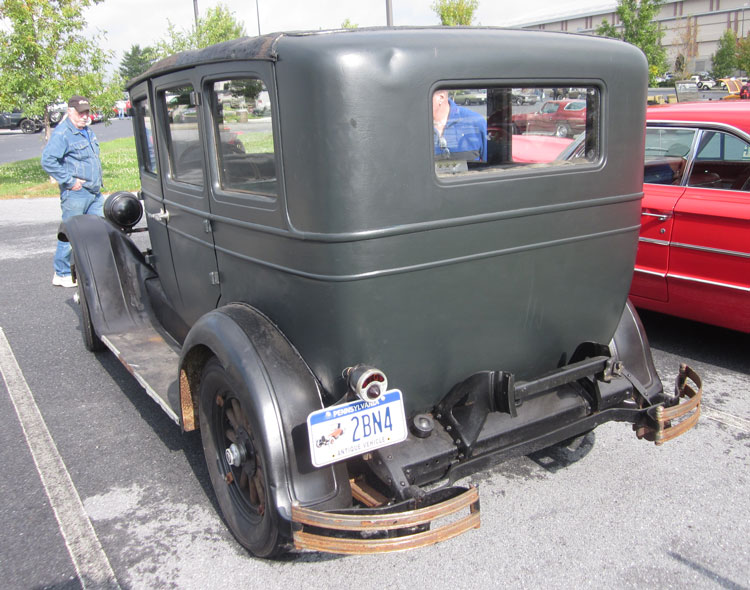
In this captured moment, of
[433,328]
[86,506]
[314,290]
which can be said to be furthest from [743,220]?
[86,506]

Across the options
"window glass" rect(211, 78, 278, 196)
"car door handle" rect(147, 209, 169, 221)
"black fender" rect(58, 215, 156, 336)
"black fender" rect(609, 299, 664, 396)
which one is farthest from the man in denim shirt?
"black fender" rect(609, 299, 664, 396)

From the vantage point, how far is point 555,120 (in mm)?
2773

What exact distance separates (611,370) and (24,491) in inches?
109

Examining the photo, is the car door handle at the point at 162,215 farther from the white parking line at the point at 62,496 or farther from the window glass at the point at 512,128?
the window glass at the point at 512,128

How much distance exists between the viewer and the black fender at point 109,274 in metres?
4.16

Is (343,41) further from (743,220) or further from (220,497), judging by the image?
(743,220)

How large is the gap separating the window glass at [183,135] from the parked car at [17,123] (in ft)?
112

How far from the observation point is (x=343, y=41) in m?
2.10

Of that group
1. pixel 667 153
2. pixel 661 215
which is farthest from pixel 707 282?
pixel 667 153

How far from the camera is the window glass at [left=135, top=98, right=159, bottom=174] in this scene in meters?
3.70

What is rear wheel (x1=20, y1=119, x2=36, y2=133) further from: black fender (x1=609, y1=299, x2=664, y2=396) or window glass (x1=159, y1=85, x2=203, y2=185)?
black fender (x1=609, y1=299, x2=664, y2=396)

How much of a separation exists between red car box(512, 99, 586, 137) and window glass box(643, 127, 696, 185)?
181 cm

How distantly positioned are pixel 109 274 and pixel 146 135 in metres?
0.96

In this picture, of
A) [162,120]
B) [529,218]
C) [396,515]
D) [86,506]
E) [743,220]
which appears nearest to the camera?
[396,515]
